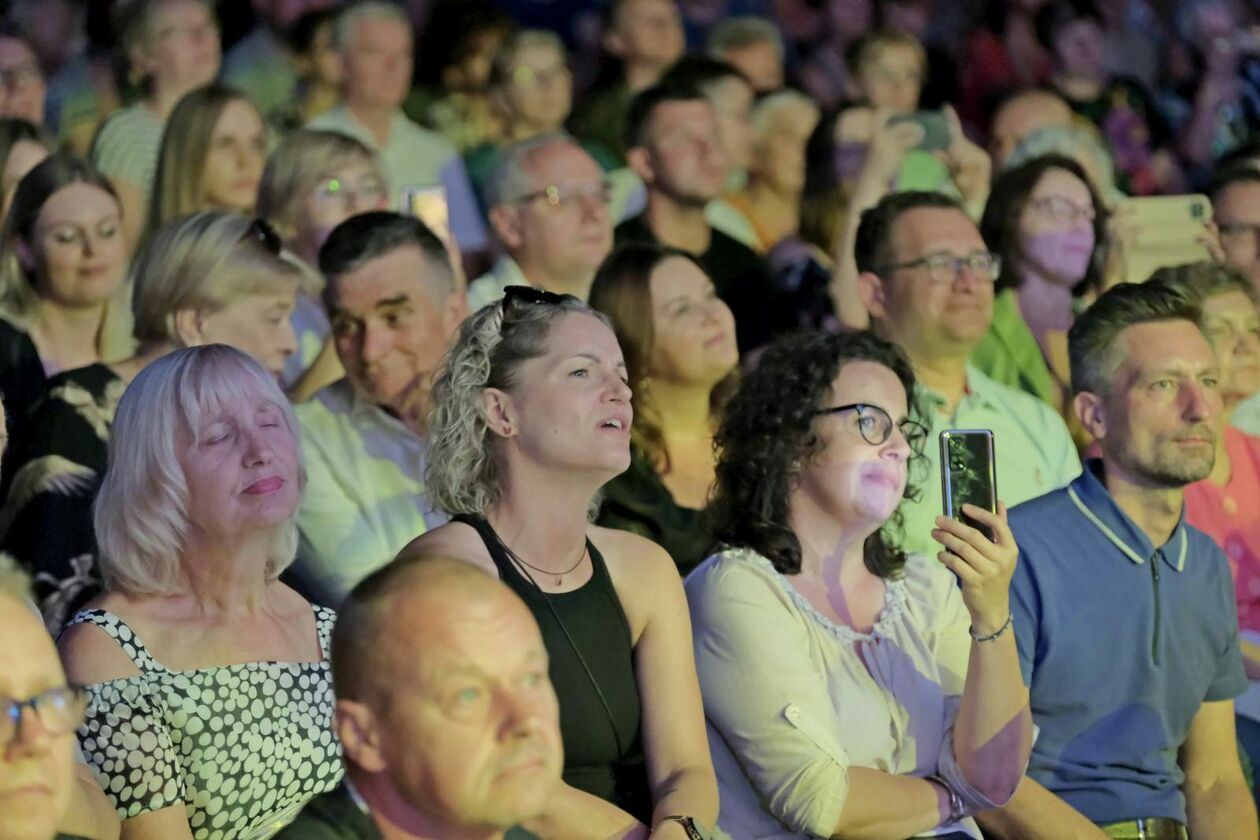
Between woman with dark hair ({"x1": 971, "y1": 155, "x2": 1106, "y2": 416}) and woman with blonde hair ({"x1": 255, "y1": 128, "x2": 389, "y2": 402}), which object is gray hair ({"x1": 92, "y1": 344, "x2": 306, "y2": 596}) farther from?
woman with dark hair ({"x1": 971, "y1": 155, "x2": 1106, "y2": 416})

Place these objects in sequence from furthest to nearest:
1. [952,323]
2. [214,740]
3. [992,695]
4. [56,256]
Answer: [952,323] < [56,256] < [992,695] < [214,740]

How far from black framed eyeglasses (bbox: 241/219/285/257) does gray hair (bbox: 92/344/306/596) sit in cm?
85

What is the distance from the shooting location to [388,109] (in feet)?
15.8

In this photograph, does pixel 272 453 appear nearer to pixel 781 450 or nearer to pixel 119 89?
pixel 781 450

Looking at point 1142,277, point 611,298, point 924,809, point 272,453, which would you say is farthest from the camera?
point 1142,277

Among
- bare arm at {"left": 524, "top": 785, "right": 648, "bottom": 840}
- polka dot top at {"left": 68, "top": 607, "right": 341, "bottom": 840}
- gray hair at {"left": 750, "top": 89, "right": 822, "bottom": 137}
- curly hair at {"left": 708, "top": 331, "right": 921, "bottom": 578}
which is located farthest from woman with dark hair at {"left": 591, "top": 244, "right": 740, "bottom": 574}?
gray hair at {"left": 750, "top": 89, "right": 822, "bottom": 137}

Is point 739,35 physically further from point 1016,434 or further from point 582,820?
point 582,820

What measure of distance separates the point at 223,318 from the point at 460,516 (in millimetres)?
897

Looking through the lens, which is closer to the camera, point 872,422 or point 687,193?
point 872,422

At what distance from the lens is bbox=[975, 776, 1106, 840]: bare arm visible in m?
3.01

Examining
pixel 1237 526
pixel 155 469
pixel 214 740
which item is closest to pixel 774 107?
pixel 1237 526

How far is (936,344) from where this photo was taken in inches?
155

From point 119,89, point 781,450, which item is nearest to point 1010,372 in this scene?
point 781,450

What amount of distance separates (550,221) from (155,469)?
1839 mm
